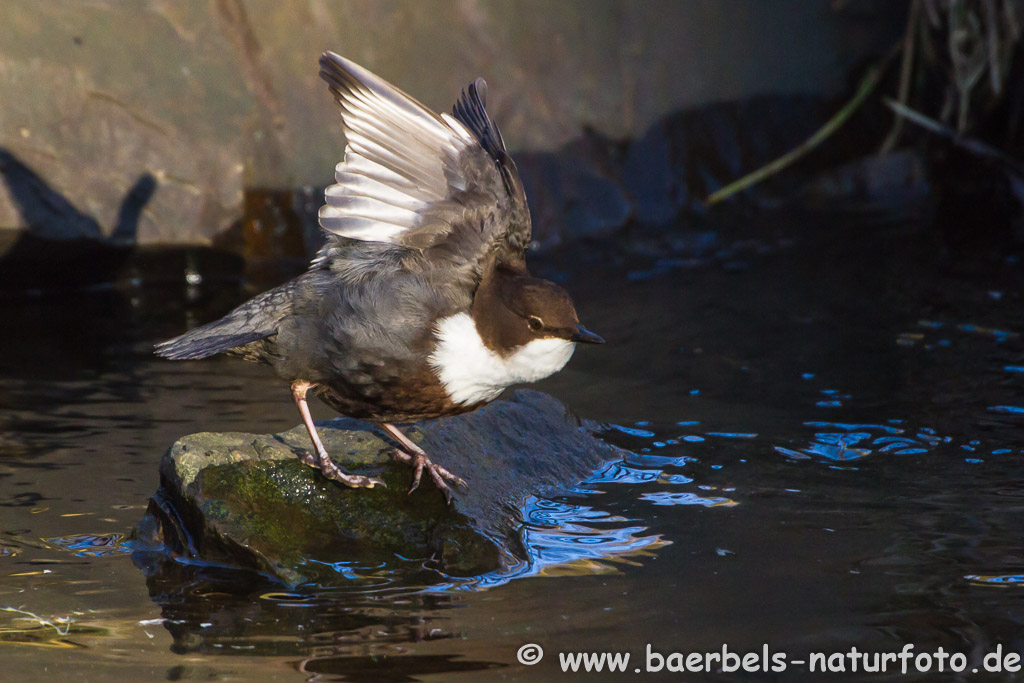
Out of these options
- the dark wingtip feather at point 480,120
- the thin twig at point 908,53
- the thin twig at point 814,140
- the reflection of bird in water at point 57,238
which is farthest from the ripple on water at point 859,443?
the thin twig at point 908,53

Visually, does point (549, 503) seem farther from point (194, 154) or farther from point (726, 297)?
point (194, 154)


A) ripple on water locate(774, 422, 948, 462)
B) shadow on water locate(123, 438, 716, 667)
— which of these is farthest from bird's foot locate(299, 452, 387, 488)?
ripple on water locate(774, 422, 948, 462)

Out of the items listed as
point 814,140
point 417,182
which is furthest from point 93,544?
point 814,140

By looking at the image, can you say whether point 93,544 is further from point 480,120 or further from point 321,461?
point 480,120

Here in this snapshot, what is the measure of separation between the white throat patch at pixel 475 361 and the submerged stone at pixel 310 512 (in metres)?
0.40

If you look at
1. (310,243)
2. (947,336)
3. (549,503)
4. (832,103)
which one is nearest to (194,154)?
(310,243)

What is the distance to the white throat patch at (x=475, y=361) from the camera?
337 centimetres

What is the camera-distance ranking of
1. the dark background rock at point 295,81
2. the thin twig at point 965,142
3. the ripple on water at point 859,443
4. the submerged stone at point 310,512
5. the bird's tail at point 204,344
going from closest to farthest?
the submerged stone at point 310,512 < the bird's tail at point 204,344 < the ripple on water at point 859,443 < the dark background rock at point 295,81 < the thin twig at point 965,142

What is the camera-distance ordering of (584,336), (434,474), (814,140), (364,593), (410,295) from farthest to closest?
(814,140) < (434,474) < (410,295) < (584,336) < (364,593)

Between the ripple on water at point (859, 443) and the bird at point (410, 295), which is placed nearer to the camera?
the bird at point (410, 295)

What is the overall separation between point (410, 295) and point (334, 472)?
1.90 feet

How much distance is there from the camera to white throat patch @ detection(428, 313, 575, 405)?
337 cm

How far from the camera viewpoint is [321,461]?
347 cm

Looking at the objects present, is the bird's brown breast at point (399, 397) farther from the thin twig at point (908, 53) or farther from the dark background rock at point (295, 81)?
the thin twig at point (908, 53)
